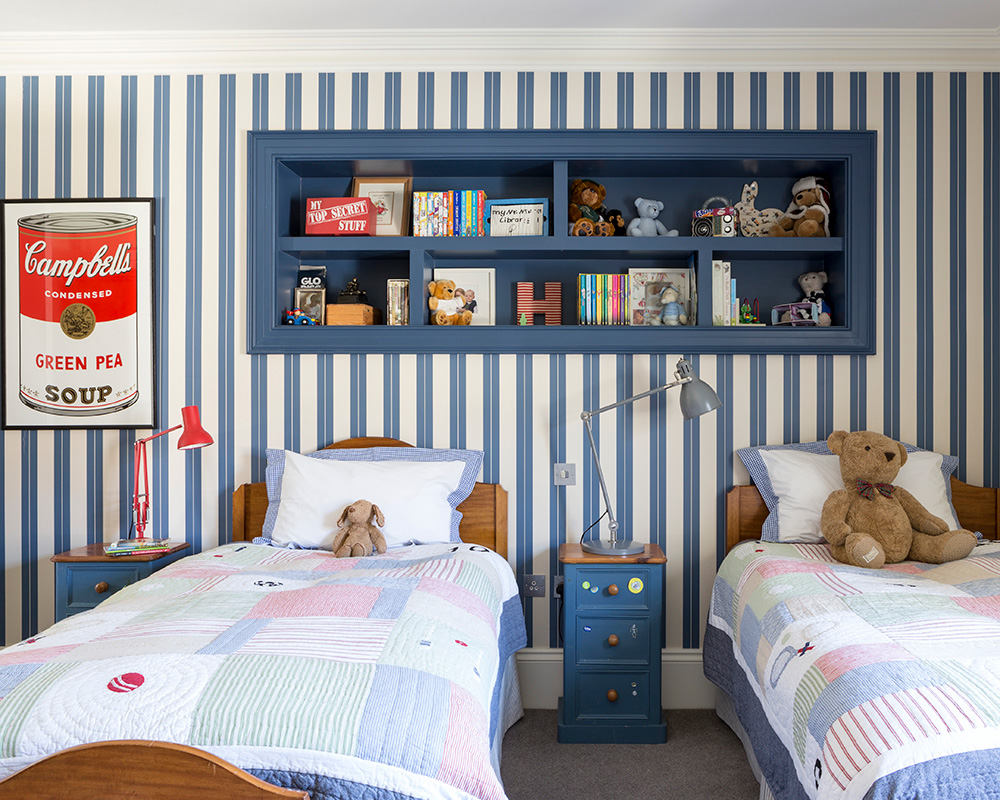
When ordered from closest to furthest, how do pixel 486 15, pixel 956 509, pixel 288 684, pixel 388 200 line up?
pixel 288 684 → pixel 486 15 → pixel 956 509 → pixel 388 200

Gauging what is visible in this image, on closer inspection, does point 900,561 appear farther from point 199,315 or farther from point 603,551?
point 199,315

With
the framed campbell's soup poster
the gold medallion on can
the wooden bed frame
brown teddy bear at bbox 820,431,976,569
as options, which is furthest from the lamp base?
the gold medallion on can

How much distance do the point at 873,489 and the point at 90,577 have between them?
8.65ft

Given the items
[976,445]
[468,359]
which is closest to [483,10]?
[468,359]

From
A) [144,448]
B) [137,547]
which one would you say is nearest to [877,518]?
Result: [137,547]

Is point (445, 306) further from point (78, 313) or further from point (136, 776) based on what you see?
point (136, 776)

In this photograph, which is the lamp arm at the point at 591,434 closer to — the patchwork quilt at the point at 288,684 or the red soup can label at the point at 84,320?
the patchwork quilt at the point at 288,684

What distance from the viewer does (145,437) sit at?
2.82 metres

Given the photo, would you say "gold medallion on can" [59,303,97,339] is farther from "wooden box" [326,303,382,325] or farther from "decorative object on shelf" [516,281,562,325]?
"decorative object on shelf" [516,281,562,325]

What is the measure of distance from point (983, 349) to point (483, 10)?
226cm

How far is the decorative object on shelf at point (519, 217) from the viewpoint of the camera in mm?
2768

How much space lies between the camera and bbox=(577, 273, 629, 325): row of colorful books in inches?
109

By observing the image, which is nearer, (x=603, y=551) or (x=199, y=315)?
(x=603, y=551)

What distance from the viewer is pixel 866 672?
52.8 inches
